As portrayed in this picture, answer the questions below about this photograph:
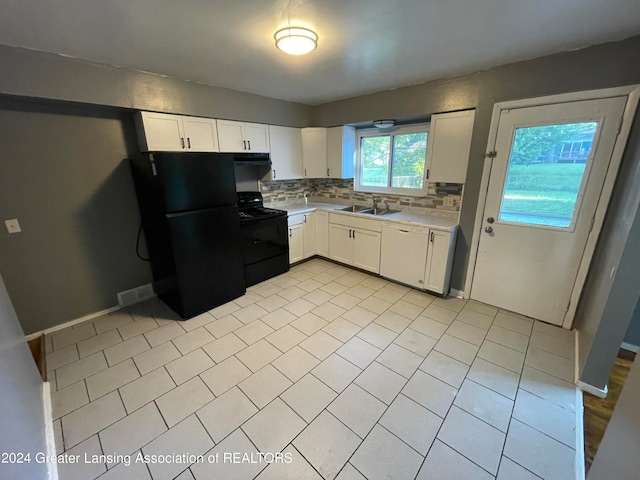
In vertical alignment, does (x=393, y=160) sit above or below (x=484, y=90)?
below

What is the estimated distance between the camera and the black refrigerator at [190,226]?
2.39 metres

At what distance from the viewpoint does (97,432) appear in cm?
154

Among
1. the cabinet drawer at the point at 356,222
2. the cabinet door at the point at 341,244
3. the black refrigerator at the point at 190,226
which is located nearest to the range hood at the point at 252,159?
the black refrigerator at the point at 190,226

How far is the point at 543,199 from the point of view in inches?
91.4

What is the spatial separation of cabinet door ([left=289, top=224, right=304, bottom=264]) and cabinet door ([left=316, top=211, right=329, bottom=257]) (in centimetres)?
31

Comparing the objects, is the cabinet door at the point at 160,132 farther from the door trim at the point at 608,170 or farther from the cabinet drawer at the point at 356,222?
the door trim at the point at 608,170

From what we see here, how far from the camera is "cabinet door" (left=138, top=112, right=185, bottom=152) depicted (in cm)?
249

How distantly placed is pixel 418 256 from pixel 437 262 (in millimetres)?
223

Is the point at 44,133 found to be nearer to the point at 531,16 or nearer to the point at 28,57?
the point at 28,57

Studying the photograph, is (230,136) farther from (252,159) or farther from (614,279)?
(614,279)

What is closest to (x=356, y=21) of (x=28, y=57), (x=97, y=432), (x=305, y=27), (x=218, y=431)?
(x=305, y=27)

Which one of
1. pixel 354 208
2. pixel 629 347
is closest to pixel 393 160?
pixel 354 208

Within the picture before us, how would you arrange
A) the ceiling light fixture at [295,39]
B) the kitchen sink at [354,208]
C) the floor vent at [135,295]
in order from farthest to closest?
the kitchen sink at [354,208] < the floor vent at [135,295] < the ceiling light fixture at [295,39]

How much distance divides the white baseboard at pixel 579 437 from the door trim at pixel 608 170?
3.19 ft
